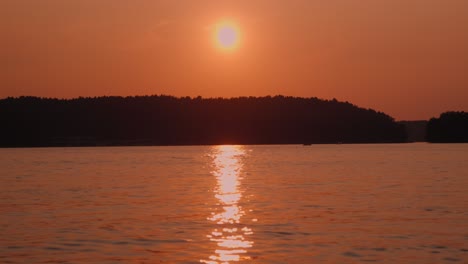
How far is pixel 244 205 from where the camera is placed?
50.3 meters

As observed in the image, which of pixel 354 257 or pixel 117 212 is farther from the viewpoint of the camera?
pixel 117 212

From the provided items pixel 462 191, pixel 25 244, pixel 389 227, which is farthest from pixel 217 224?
pixel 462 191

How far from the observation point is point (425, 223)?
39.1 m

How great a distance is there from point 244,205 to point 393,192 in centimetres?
1413

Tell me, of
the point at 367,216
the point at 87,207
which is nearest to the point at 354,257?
the point at 367,216

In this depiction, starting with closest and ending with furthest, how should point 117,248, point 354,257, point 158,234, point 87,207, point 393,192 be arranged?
point 354,257 < point 117,248 < point 158,234 < point 87,207 < point 393,192

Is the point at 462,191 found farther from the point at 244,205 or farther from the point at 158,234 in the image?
the point at 158,234

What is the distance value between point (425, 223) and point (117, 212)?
1571 centimetres

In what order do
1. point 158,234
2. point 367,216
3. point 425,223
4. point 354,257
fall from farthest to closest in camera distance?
point 367,216 < point 425,223 < point 158,234 < point 354,257

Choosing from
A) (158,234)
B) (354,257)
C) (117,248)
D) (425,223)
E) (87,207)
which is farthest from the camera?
(87,207)

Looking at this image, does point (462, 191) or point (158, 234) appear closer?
point (158, 234)

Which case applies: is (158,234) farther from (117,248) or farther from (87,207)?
(87,207)

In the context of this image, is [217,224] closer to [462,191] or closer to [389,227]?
[389,227]

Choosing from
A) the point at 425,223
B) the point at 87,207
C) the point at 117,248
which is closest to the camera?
the point at 117,248
